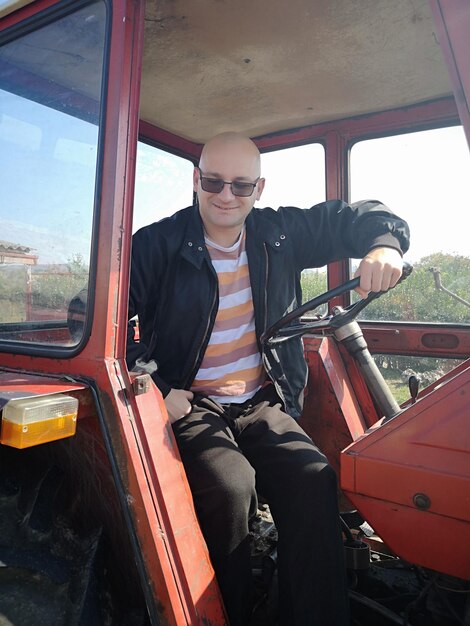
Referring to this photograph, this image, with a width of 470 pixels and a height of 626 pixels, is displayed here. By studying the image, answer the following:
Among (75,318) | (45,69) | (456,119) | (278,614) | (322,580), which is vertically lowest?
(278,614)

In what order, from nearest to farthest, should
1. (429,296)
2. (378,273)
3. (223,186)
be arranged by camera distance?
(378,273), (223,186), (429,296)

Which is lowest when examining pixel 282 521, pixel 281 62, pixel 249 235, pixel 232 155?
pixel 282 521

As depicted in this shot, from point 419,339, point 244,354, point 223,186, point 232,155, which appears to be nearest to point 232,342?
point 244,354

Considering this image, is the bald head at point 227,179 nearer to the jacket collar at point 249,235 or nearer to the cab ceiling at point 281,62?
the jacket collar at point 249,235

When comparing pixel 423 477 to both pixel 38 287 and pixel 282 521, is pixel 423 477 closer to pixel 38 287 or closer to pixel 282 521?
pixel 282 521

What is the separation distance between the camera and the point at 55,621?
3.34ft

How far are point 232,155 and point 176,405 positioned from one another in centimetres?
84

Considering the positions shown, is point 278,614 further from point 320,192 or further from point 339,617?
point 320,192

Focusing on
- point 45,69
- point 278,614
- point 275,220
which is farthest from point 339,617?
point 45,69

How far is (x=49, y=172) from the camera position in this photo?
1.30 meters

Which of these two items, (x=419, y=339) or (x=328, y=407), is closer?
(x=328, y=407)

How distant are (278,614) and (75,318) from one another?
97 centimetres

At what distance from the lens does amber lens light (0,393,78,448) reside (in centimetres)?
95

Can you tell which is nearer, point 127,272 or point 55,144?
point 127,272
